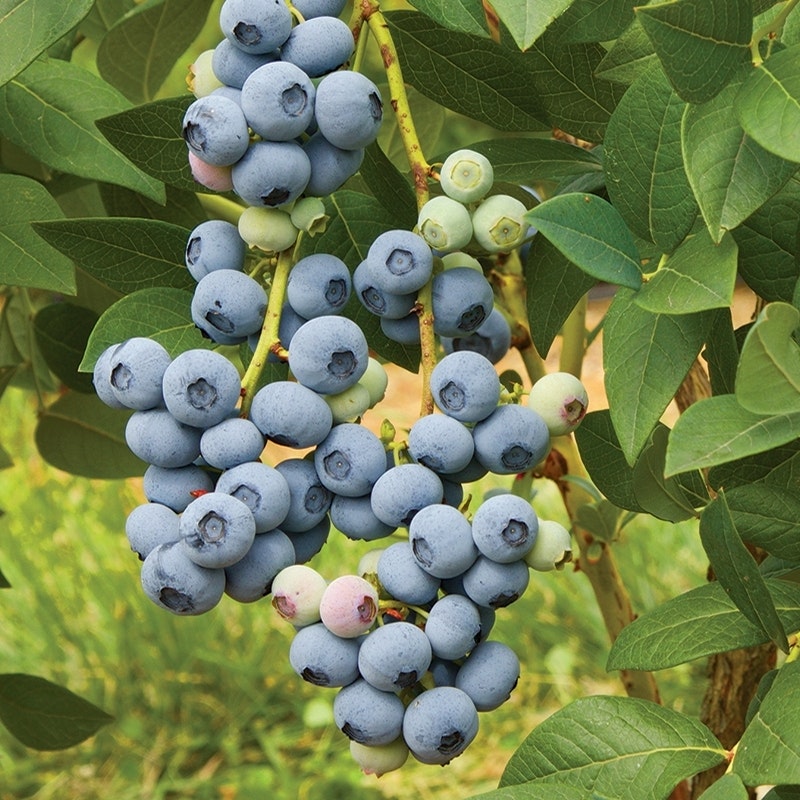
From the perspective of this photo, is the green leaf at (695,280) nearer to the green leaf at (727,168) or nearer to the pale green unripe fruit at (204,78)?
the green leaf at (727,168)

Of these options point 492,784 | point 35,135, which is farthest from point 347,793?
point 35,135

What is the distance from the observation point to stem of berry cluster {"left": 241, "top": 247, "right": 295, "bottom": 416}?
1.73 feet

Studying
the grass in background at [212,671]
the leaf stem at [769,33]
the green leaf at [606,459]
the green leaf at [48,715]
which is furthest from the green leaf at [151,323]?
the grass in background at [212,671]

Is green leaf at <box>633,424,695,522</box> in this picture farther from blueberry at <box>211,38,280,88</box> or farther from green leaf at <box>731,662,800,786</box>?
blueberry at <box>211,38,280,88</box>

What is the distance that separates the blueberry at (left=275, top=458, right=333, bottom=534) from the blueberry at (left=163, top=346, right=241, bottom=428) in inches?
1.8

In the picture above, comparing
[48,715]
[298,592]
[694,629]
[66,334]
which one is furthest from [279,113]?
[48,715]

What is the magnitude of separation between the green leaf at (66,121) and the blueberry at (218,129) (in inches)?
6.3

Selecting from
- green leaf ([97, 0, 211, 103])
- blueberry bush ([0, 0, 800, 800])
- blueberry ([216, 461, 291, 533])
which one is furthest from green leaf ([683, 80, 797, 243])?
green leaf ([97, 0, 211, 103])

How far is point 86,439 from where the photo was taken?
1.02 metres

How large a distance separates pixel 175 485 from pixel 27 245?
215mm

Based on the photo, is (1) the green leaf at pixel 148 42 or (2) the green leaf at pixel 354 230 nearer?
(2) the green leaf at pixel 354 230

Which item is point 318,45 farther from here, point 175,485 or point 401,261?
point 175,485

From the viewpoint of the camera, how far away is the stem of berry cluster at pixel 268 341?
0.53m

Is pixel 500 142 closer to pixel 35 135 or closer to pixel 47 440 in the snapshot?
pixel 35 135
